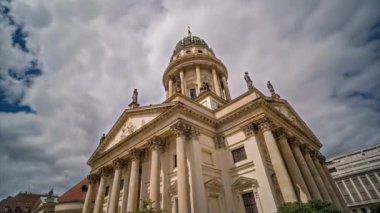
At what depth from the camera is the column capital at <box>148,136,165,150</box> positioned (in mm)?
19130

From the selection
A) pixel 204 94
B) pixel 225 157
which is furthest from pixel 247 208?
pixel 204 94

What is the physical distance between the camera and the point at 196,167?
16406 mm

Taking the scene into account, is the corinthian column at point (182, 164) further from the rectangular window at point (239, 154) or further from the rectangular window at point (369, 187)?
the rectangular window at point (369, 187)

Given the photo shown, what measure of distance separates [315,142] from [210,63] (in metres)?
18.5

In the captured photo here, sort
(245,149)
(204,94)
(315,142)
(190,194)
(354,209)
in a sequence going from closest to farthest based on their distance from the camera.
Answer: (190,194), (245,149), (204,94), (315,142), (354,209)

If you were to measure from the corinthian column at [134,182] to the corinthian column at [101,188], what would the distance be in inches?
228

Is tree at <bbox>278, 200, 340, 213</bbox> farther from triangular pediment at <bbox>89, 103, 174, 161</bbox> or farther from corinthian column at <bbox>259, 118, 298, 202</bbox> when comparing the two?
triangular pediment at <bbox>89, 103, 174, 161</bbox>

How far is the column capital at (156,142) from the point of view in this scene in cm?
1913

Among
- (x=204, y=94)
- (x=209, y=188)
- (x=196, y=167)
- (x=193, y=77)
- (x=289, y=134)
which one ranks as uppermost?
(x=193, y=77)

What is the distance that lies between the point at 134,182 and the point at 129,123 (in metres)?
6.98

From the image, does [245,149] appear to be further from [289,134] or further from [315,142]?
[315,142]

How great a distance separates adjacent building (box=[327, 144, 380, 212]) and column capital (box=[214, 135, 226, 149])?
45.5 metres

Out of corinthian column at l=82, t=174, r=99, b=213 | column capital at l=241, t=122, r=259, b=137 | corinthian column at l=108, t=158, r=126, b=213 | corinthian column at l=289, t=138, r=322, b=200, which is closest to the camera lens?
column capital at l=241, t=122, r=259, b=137

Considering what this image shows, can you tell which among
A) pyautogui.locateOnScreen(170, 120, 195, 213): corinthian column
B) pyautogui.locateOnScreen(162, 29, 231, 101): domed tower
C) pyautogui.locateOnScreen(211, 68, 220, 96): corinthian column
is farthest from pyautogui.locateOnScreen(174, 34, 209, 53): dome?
pyautogui.locateOnScreen(170, 120, 195, 213): corinthian column
